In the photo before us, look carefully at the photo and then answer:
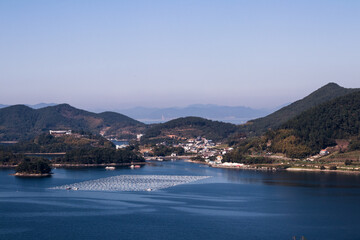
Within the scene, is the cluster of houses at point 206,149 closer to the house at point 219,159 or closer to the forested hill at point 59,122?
the house at point 219,159

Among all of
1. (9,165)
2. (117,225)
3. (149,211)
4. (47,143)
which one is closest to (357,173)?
(149,211)

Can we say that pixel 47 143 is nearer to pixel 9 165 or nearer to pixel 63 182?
pixel 9 165

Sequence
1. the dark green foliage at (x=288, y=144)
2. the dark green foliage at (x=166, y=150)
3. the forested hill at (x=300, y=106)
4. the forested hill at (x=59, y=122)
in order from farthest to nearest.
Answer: the forested hill at (x=59, y=122) < the forested hill at (x=300, y=106) < the dark green foliage at (x=166, y=150) < the dark green foliage at (x=288, y=144)

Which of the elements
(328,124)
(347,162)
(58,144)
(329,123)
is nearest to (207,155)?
(328,124)

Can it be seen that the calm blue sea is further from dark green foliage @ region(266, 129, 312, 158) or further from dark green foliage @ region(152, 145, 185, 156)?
dark green foliage @ region(152, 145, 185, 156)

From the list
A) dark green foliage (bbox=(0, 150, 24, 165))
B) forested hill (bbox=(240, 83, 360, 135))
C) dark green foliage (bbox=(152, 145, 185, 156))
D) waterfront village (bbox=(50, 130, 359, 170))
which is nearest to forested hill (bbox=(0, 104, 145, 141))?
waterfront village (bbox=(50, 130, 359, 170))

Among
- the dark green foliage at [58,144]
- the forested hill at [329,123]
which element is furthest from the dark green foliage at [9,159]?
the forested hill at [329,123]

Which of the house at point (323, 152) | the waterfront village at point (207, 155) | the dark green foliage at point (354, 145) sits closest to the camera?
the dark green foliage at point (354, 145)
